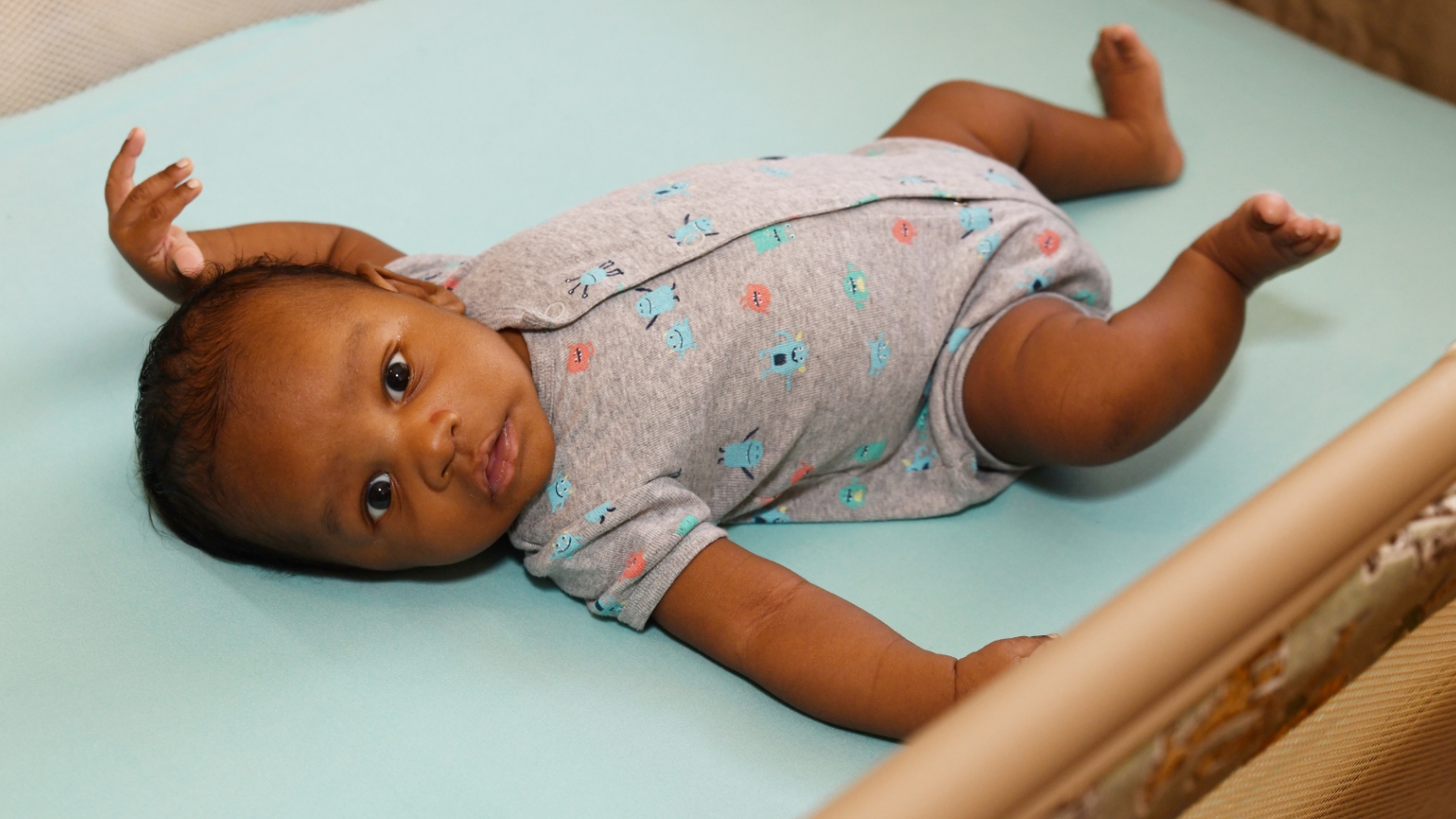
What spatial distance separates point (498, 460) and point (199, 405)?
0.21 metres

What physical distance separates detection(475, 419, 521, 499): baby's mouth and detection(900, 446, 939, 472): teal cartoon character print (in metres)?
0.37

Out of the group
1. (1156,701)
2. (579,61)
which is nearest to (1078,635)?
(1156,701)

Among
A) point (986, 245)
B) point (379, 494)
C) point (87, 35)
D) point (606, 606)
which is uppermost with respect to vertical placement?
point (87, 35)

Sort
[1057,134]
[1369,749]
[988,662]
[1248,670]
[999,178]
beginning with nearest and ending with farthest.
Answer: [1248,670] → [1369,749] → [988,662] → [999,178] → [1057,134]

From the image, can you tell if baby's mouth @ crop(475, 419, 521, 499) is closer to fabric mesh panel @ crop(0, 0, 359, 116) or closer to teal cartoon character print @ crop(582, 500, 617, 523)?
teal cartoon character print @ crop(582, 500, 617, 523)

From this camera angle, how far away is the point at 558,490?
0.88 m

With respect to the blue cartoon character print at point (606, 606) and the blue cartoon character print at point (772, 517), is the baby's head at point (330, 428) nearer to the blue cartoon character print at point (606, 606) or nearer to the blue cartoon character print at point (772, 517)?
the blue cartoon character print at point (606, 606)

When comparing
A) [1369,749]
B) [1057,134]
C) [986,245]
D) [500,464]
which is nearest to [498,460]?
[500,464]

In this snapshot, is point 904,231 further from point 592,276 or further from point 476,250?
point 476,250

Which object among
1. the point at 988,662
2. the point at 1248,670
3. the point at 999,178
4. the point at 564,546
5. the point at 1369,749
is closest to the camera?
the point at 1248,670

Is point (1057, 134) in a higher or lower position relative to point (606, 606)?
higher

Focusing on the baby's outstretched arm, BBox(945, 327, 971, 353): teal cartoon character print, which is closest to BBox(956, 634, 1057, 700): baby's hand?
the baby's outstretched arm

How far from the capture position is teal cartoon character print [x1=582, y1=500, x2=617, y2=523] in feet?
2.79

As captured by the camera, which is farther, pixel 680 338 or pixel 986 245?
pixel 986 245
